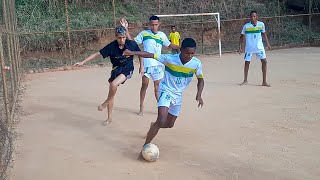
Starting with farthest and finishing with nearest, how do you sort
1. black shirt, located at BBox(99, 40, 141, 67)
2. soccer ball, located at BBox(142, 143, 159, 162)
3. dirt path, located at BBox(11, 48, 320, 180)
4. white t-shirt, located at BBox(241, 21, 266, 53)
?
1. white t-shirt, located at BBox(241, 21, 266, 53)
2. black shirt, located at BBox(99, 40, 141, 67)
3. soccer ball, located at BBox(142, 143, 159, 162)
4. dirt path, located at BBox(11, 48, 320, 180)

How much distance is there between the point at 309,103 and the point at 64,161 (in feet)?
18.3

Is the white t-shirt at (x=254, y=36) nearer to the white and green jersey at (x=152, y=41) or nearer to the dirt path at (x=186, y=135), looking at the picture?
the dirt path at (x=186, y=135)

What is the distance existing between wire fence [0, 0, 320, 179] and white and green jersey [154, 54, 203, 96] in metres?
11.3

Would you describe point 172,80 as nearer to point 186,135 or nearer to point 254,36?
point 186,135

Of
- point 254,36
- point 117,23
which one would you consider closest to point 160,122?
point 254,36

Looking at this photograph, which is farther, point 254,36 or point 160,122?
point 254,36

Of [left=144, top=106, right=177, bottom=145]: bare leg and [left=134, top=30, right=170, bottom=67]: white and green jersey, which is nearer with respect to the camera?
[left=144, top=106, right=177, bottom=145]: bare leg

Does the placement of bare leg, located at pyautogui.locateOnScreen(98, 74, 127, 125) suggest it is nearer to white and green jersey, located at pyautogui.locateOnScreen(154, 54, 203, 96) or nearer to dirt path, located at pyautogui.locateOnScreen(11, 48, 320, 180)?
dirt path, located at pyautogui.locateOnScreen(11, 48, 320, 180)

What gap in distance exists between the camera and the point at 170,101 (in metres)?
5.96

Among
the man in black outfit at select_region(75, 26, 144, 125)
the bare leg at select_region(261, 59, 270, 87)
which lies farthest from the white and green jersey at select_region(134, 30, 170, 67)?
the bare leg at select_region(261, 59, 270, 87)

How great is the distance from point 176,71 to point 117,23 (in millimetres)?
16426

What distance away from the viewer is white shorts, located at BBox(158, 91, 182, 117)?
233 inches

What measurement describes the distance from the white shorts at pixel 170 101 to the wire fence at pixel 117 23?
11327 mm

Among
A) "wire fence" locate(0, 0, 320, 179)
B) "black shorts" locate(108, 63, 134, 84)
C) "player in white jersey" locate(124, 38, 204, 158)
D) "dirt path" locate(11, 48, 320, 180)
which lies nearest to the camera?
"dirt path" locate(11, 48, 320, 180)
